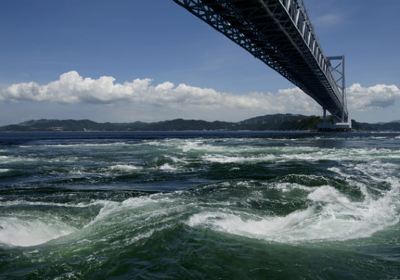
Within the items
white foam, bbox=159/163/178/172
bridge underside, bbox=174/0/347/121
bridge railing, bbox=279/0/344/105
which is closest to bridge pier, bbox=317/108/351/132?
bridge underside, bbox=174/0/347/121

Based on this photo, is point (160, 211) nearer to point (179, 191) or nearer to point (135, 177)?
point (179, 191)

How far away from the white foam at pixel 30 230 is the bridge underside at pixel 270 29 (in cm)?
2100

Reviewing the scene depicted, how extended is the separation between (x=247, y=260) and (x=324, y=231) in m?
3.26

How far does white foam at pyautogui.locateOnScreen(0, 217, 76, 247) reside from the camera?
9318mm

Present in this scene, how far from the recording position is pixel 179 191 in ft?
52.5

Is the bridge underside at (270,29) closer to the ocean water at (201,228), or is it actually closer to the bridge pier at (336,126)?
the ocean water at (201,228)

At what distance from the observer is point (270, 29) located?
1427 inches

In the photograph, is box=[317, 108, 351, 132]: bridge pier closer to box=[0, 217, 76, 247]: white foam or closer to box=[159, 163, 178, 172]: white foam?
box=[159, 163, 178, 172]: white foam

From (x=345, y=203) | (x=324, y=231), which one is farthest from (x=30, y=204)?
(x=345, y=203)

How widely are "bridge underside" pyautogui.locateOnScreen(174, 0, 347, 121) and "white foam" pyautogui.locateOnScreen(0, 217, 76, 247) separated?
21003mm

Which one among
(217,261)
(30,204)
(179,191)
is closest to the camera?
(217,261)

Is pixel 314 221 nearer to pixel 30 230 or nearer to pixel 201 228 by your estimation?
pixel 201 228

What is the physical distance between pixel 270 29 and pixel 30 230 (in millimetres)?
30721

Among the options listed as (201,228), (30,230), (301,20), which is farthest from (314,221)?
(301,20)
